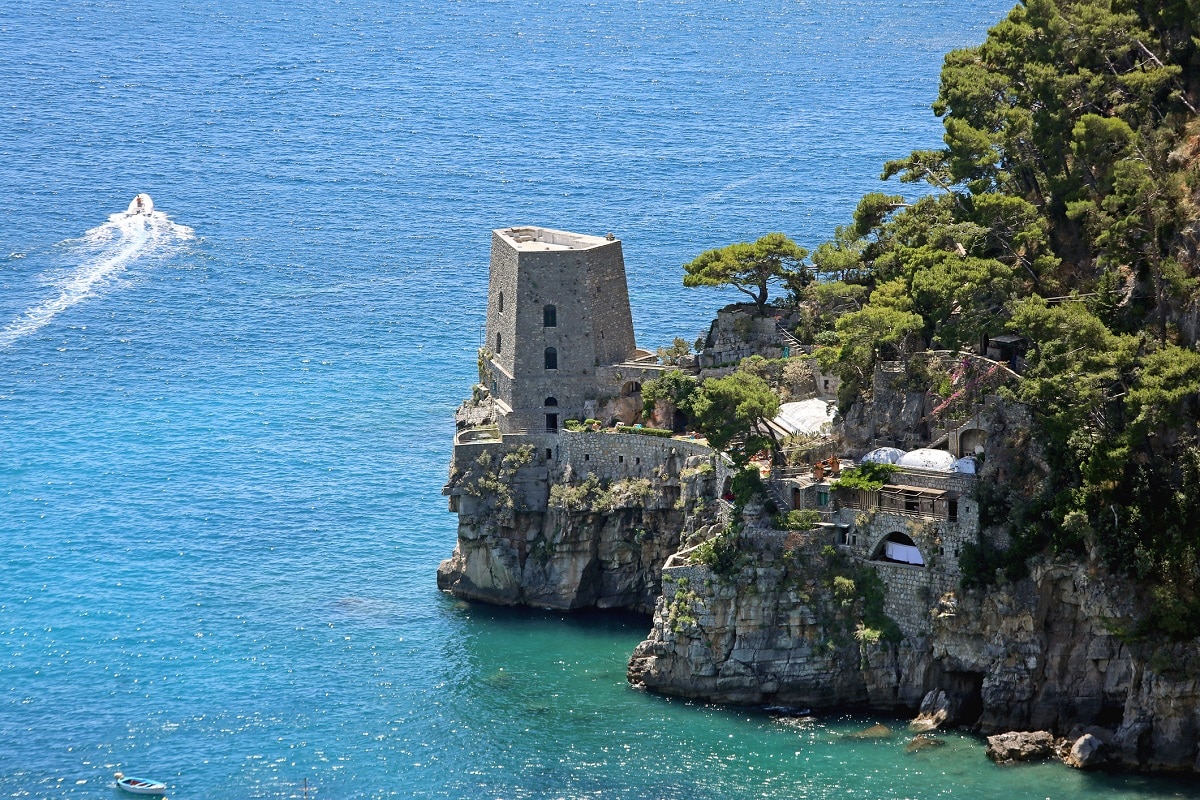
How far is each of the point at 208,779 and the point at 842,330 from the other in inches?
1457

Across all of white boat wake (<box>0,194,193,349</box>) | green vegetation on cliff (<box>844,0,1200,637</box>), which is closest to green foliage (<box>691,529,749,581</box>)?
green vegetation on cliff (<box>844,0,1200,637</box>)

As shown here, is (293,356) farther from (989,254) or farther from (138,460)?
(989,254)

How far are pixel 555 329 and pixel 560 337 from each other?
491mm

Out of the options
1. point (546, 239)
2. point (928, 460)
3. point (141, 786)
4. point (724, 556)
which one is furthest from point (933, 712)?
point (546, 239)

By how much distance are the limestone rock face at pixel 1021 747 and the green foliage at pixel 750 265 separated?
3272 cm

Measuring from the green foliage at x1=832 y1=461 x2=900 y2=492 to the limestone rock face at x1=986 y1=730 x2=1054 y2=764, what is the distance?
1291cm

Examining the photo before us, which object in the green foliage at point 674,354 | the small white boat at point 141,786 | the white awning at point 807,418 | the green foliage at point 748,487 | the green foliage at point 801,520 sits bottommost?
the small white boat at point 141,786

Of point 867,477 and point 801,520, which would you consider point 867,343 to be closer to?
point 867,477

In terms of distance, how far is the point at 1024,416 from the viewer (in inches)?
4131

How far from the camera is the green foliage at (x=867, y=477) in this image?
108 meters

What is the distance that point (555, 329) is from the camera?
122938 millimetres

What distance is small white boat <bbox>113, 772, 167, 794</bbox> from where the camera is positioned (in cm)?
10362

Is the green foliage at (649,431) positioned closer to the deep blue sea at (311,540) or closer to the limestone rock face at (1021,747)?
the deep blue sea at (311,540)

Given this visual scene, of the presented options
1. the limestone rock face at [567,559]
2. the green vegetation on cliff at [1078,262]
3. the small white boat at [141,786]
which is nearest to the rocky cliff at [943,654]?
the green vegetation on cliff at [1078,262]
